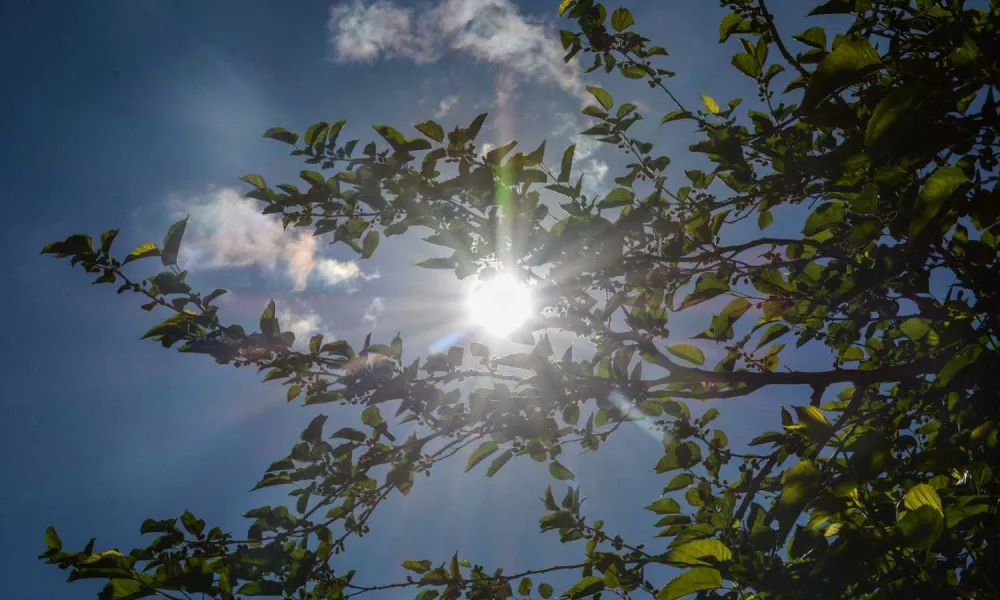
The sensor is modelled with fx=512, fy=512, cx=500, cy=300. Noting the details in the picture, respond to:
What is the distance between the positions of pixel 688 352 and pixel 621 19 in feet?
7.11

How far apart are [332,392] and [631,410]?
6.08 ft

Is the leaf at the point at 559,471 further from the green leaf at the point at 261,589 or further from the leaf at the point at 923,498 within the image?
the leaf at the point at 923,498

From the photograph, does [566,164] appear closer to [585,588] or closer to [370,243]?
[370,243]

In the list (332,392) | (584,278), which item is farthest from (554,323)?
(332,392)

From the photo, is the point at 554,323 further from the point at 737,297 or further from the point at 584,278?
the point at 737,297

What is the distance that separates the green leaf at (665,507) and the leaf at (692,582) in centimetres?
154

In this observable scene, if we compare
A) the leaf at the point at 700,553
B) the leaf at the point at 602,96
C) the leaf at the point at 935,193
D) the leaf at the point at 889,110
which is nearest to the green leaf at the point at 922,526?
the leaf at the point at 700,553

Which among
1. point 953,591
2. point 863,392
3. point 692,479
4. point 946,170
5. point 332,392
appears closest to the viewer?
point 946,170

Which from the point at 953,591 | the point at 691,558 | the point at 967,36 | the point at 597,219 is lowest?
the point at 953,591

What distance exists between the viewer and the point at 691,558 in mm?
1871

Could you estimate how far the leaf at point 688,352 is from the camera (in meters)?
3.16

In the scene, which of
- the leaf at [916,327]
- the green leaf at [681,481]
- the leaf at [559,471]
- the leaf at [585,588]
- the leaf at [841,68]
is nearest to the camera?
the leaf at [841,68]

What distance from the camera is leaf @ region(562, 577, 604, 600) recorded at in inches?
117

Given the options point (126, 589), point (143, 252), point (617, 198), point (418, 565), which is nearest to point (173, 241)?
point (143, 252)
